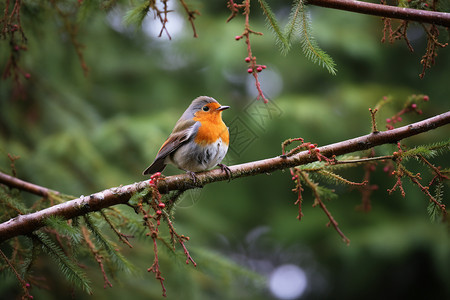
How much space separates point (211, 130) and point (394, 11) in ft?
5.22

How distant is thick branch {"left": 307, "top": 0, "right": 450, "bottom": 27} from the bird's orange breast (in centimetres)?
139

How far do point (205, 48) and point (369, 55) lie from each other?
91.5 inches

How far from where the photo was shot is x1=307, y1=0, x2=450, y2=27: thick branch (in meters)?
2.01

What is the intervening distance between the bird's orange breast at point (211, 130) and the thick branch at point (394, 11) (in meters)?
1.39

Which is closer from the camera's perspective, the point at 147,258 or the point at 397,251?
the point at 147,258

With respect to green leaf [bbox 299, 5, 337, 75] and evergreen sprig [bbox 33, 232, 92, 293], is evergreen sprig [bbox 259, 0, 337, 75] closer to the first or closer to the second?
green leaf [bbox 299, 5, 337, 75]

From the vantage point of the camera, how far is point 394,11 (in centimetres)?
203

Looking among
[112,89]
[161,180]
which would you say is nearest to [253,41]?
[112,89]

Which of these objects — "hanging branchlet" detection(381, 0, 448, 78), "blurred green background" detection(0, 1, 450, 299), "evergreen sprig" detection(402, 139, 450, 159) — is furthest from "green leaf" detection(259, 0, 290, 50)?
"blurred green background" detection(0, 1, 450, 299)

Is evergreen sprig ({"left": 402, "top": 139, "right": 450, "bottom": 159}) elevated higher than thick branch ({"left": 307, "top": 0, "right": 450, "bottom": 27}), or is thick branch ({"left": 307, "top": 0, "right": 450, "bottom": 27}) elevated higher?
thick branch ({"left": 307, "top": 0, "right": 450, "bottom": 27})

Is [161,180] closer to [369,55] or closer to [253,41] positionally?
[253,41]

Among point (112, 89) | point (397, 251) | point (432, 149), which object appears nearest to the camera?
point (432, 149)

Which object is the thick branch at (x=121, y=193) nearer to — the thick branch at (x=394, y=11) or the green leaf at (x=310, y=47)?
the green leaf at (x=310, y=47)

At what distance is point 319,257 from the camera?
25.2ft
